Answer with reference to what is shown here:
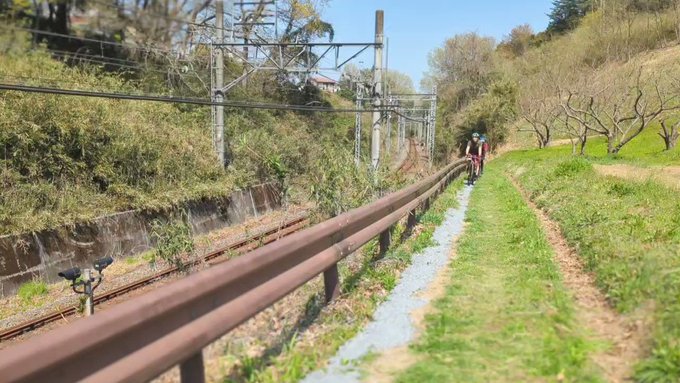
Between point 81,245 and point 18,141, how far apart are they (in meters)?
3.26

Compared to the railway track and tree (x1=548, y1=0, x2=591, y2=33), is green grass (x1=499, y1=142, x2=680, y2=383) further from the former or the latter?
tree (x1=548, y1=0, x2=591, y2=33)

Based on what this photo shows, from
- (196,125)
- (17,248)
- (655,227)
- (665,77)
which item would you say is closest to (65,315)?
(17,248)

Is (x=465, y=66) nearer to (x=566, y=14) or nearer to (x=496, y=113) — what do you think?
(x=496, y=113)

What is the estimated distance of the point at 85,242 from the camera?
14555 mm

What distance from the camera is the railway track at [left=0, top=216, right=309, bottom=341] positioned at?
382 inches

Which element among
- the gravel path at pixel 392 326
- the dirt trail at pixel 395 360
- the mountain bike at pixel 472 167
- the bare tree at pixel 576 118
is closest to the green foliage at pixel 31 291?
the gravel path at pixel 392 326

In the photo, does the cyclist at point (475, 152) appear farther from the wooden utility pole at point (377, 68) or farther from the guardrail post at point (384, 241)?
the guardrail post at point (384, 241)

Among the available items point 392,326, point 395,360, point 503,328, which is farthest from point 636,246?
point 395,360

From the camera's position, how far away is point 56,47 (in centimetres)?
448

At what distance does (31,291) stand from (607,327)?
477 inches

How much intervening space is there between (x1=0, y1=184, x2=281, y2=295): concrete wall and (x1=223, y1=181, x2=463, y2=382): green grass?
9.27 meters

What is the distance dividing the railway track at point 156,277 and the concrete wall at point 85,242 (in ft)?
7.96

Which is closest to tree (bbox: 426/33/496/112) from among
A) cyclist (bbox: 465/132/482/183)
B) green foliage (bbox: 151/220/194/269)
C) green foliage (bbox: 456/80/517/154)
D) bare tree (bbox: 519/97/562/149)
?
green foliage (bbox: 456/80/517/154)

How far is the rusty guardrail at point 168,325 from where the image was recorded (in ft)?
6.80
